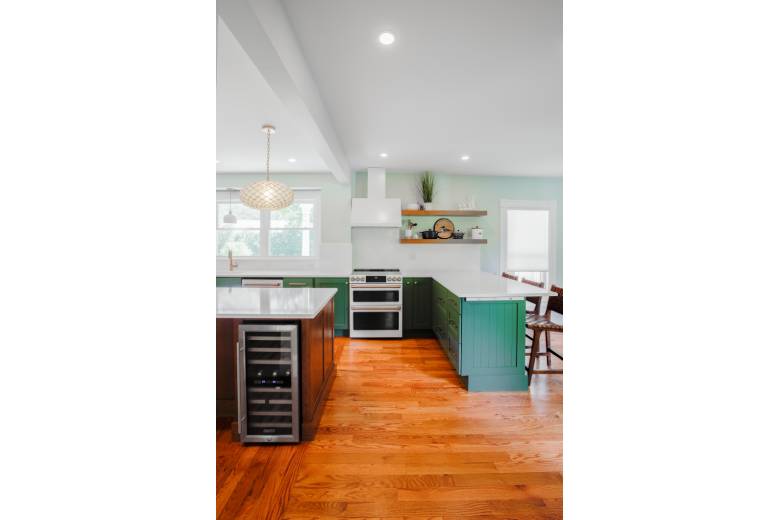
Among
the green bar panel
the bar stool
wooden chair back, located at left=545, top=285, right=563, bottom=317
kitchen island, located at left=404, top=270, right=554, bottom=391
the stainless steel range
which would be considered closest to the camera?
kitchen island, located at left=404, top=270, right=554, bottom=391

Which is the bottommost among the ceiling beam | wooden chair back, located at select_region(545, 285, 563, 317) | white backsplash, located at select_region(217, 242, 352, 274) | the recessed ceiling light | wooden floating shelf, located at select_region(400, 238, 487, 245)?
wooden chair back, located at select_region(545, 285, 563, 317)

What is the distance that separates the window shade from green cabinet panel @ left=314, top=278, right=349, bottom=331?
2.68m

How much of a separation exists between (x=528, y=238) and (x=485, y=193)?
1026mm

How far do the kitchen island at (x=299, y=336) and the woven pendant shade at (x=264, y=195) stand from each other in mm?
815

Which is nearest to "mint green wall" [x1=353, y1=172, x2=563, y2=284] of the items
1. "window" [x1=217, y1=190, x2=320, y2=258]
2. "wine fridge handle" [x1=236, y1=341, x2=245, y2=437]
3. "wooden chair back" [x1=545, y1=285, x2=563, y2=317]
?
"window" [x1=217, y1=190, x2=320, y2=258]

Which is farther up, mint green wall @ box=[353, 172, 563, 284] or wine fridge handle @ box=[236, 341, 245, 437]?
mint green wall @ box=[353, 172, 563, 284]

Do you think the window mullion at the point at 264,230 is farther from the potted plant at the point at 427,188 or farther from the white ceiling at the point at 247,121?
the potted plant at the point at 427,188

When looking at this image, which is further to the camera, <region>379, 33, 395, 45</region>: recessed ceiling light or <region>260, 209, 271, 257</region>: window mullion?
<region>260, 209, 271, 257</region>: window mullion

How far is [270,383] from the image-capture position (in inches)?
88.0

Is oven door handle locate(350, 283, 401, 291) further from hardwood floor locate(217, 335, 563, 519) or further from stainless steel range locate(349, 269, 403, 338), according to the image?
hardwood floor locate(217, 335, 563, 519)

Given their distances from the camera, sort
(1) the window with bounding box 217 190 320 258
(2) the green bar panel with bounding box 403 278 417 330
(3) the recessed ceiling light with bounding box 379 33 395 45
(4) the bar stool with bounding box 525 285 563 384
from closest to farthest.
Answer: (3) the recessed ceiling light with bounding box 379 33 395 45, (4) the bar stool with bounding box 525 285 563 384, (2) the green bar panel with bounding box 403 278 417 330, (1) the window with bounding box 217 190 320 258

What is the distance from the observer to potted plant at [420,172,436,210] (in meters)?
5.24
